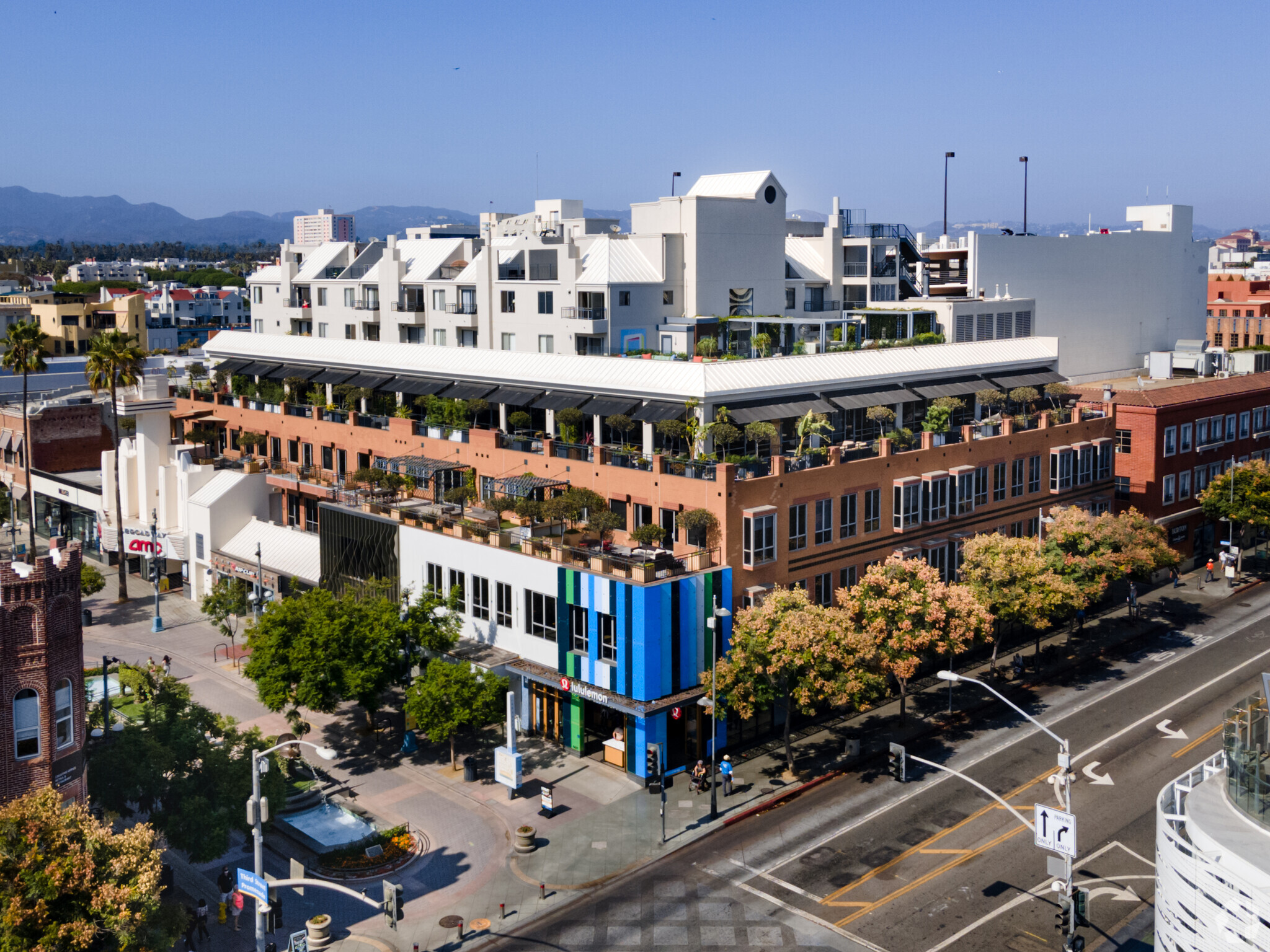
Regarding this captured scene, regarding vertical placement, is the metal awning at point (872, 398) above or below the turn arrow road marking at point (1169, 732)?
above

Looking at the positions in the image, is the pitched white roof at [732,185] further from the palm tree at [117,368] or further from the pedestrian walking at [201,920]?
the pedestrian walking at [201,920]

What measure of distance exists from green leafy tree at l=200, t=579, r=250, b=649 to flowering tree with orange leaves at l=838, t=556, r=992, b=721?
31178mm

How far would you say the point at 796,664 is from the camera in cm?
4316

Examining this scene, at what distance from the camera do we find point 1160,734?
1923 inches

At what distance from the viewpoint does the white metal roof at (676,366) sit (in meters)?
57.4

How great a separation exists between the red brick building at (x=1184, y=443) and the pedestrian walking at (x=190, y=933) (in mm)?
58717

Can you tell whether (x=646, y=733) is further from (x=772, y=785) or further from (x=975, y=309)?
(x=975, y=309)

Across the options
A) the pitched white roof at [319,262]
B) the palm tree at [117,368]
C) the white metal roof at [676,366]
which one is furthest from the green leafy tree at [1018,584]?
the pitched white roof at [319,262]

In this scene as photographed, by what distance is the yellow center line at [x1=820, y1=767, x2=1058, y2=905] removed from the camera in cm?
3684

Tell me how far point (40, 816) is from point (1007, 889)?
1081 inches

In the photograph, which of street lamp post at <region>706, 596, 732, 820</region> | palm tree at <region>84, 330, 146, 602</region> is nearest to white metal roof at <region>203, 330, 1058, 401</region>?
palm tree at <region>84, 330, 146, 602</region>

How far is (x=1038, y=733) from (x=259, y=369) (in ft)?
191

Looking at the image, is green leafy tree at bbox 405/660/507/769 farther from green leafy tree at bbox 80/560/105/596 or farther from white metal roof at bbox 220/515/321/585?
green leafy tree at bbox 80/560/105/596

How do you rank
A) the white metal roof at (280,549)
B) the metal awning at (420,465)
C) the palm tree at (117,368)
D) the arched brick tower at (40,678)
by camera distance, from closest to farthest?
the arched brick tower at (40,678)
the metal awning at (420,465)
the white metal roof at (280,549)
the palm tree at (117,368)
